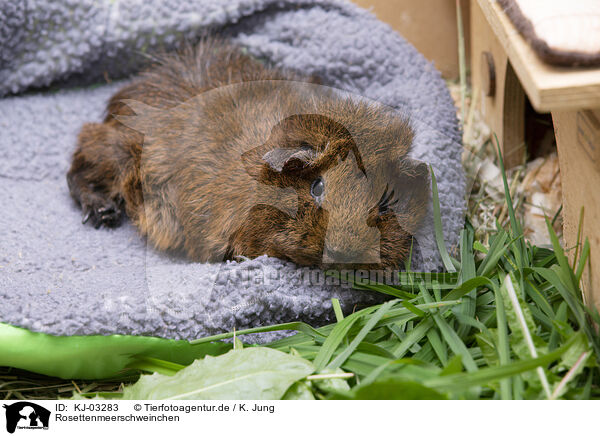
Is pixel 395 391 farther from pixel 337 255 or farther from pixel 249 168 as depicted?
pixel 249 168

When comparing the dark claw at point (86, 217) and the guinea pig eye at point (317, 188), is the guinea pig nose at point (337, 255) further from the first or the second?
the dark claw at point (86, 217)

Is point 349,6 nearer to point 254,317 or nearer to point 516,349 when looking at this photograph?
point 254,317

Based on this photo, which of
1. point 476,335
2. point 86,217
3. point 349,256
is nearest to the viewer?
point 476,335

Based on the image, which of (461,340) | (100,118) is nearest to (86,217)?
(100,118)

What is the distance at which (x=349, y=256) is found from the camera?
1.17 metres

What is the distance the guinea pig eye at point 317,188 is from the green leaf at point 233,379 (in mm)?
Result: 347

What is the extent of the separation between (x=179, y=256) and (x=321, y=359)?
2.05 feet

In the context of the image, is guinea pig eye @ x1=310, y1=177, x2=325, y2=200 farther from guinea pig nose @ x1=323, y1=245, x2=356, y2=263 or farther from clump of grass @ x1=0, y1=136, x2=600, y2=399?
clump of grass @ x1=0, y1=136, x2=600, y2=399

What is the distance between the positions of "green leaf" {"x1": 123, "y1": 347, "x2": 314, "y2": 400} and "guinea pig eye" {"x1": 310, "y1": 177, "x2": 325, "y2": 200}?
35 centimetres
